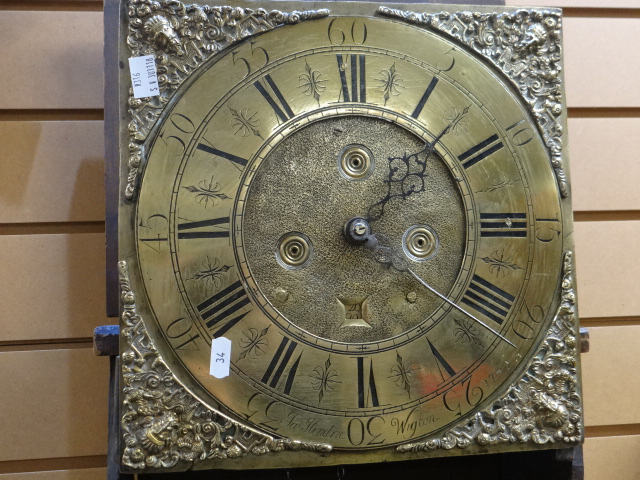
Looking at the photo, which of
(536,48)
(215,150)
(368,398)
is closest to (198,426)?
(368,398)

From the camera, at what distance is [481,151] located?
1378 mm

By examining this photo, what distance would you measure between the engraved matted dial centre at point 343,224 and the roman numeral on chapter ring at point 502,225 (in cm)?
4

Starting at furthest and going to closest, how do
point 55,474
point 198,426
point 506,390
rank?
point 55,474 < point 506,390 < point 198,426

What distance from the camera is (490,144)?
1385 millimetres

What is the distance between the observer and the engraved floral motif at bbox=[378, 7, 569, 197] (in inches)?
55.4

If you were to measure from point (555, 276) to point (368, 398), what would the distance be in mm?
440

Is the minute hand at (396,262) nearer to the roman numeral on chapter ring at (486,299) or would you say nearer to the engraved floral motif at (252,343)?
the roman numeral on chapter ring at (486,299)

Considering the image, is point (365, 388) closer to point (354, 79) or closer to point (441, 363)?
point (441, 363)

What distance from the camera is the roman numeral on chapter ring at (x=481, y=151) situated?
1.37 meters

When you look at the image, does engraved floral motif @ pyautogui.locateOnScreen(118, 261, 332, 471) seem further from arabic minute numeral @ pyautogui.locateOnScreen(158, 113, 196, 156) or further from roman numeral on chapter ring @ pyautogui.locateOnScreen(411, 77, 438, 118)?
roman numeral on chapter ring @ pyautogui.locateOnScreen(411, 77, 438, 118)

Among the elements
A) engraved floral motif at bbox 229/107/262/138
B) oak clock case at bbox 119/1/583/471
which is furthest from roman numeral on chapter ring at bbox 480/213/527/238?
engraved floral motif at bbox 229/107/262/138

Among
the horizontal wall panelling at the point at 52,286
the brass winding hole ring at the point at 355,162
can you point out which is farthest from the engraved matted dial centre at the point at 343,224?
the horizontal wall panelling at the point at 52,286

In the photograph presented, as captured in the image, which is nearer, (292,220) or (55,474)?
(292,220)

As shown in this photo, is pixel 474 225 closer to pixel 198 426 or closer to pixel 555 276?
pixel 555 276
